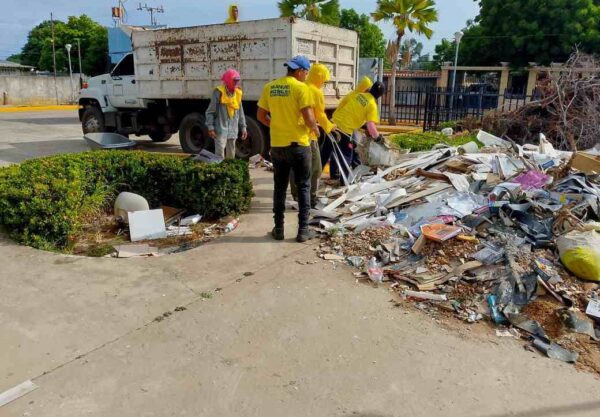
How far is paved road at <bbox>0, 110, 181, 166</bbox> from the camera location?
446 inches

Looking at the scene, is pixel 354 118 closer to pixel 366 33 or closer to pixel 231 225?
pixel 231 225

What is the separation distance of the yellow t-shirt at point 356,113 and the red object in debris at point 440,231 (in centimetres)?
218

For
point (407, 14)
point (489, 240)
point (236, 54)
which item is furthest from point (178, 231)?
point (407, 14)

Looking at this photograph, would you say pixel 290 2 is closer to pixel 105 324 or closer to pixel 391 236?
pixel 391 236

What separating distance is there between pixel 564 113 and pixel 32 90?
35.0 metres

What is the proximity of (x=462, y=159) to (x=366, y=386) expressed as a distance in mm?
4942

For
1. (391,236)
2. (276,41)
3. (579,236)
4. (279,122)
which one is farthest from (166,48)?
(579,236)

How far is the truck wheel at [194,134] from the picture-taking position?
1036cm

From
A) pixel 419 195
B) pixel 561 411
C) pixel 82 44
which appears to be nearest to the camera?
pixel 561 411

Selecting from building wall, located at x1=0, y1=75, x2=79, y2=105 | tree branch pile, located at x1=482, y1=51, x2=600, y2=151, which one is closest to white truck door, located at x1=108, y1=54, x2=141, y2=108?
tree branch pile, located at x1=482, y1=51, x2=600, y2=151

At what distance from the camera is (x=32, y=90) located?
34000 millimetres

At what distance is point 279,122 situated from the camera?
195 inches

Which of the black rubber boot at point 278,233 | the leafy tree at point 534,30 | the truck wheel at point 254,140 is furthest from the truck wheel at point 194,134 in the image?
the leafy tree at point 534,30

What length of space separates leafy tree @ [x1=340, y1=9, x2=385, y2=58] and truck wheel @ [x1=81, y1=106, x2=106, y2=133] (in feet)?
109
